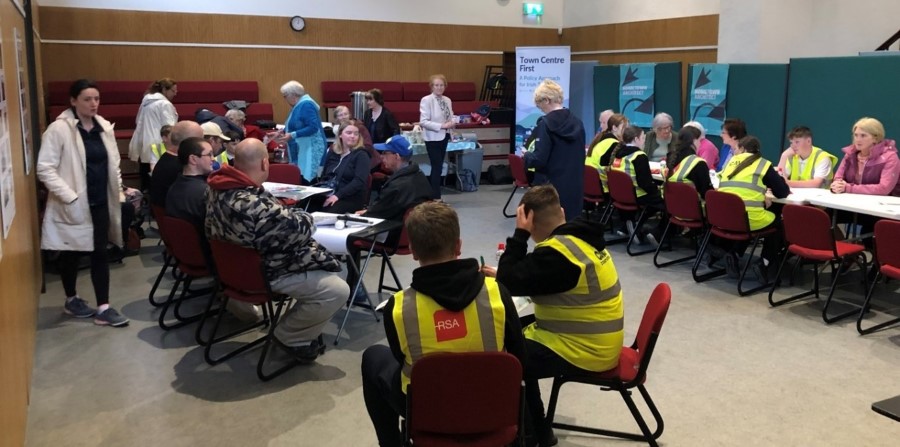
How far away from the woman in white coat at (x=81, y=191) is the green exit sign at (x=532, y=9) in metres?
8.94

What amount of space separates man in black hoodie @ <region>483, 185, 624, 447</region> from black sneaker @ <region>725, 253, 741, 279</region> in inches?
126

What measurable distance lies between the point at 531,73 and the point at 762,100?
3295mm

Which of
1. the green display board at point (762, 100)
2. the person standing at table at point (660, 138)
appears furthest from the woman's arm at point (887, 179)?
the green display board at point (762, 100)

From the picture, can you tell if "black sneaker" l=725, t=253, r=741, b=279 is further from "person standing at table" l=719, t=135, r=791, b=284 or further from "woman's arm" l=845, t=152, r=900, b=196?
"woman's arm" l=845, t=152, r=900, b=196

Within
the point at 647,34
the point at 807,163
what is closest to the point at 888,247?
the point at 807,163

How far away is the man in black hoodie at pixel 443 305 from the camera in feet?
7.16

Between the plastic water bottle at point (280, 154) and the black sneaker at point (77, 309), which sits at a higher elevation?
the plastic water bottle at point (280, 154)

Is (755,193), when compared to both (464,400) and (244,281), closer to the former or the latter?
(244,281)

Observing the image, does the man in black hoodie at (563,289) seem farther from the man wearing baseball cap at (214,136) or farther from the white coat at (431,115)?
the white coat at (431,115)

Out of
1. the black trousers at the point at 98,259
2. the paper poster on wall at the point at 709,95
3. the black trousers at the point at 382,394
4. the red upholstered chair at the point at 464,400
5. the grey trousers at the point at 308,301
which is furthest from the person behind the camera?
the paper poster on wall at the point at 709,95

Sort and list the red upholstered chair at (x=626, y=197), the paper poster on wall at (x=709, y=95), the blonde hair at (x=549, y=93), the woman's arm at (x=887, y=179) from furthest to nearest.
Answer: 1. the paper poster on wall at (x=709, y=95)
2. the red upholstered chair at (x=626, y=197)
3. the woman's arm at (x=887, y=179)
4. the blonde hair at (x=549, y=93)

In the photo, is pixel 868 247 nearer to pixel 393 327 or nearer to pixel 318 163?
pixel 393 327

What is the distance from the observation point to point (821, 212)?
448 cm

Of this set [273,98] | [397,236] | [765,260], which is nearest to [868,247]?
[765,260]
